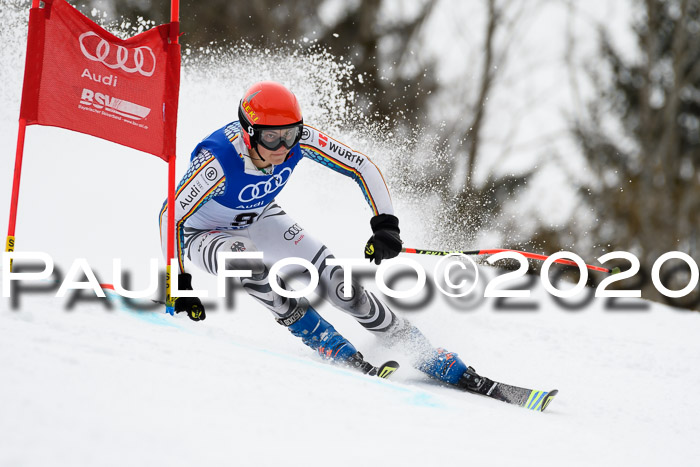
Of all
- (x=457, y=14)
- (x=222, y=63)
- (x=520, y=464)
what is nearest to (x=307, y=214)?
(x=222, y=63)

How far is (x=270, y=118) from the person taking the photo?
11.6ft

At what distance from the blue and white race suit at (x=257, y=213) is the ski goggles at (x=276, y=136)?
14 centimetres

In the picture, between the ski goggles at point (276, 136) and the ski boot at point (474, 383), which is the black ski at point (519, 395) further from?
the ski goggles at point (276, 136)

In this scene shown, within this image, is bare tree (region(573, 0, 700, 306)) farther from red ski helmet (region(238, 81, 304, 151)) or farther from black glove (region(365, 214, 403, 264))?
red ski helmet (region(238, 81, 304, 151))

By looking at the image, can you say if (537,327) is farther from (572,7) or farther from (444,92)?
(572,7)

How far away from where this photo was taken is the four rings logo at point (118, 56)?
3637 millimetres

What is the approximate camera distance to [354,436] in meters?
2.10

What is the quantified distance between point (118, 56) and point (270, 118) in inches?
34.7

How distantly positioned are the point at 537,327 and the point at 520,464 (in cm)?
360

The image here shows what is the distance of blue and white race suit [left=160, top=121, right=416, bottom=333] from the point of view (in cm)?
361

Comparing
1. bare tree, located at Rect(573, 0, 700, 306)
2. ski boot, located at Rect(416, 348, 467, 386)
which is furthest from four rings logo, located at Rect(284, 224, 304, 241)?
bare tree, located at Rect(573, 0, 700, 306)

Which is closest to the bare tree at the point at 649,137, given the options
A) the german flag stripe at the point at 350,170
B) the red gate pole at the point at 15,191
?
the german flag stripe at the point at 350,170

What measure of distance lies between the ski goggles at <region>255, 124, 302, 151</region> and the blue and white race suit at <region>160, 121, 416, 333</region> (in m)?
0.14

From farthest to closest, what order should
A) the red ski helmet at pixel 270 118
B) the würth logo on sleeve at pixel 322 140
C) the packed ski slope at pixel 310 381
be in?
1. the würth logo on sleeve at pixel 322 140
2. the red ski helmet at pixel 270 118
3. the packed ski slope at pixel 310 381
